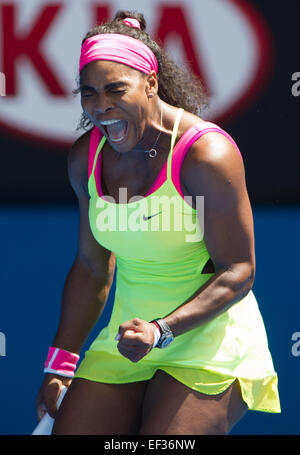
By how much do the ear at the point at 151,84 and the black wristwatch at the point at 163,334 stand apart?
0.62m

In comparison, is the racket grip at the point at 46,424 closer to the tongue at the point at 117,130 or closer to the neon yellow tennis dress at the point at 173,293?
the neon yellow tennis dress at the point at 173,293

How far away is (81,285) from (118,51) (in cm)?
73

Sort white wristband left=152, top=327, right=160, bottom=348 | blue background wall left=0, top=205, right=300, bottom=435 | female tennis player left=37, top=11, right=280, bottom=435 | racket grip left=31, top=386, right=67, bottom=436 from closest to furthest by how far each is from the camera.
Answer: white wristband left=152, top=327, right=160, bottom=348
female tennis player left=37, top=11, right=280, bottom=435
racket grip left=31, top=386, right=67, bottom=436
blue background wall left=0, top=205, right=300, bottom=435

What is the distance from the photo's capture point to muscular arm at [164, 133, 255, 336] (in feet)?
7.36

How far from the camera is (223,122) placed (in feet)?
11.2

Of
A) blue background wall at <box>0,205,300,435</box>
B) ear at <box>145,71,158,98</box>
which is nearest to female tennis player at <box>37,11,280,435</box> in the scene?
ear at <box>145,71,158,98</box>

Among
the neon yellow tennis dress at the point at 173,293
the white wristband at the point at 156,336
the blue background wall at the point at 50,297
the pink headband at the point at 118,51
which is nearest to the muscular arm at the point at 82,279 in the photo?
the neon yellow tennis dress at the point at 173,293

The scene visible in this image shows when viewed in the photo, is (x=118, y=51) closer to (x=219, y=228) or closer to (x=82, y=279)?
(x=219, y=228)

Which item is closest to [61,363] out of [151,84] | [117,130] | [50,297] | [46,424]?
[46,424]

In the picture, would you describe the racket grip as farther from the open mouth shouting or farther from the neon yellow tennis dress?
the open mouth shouting

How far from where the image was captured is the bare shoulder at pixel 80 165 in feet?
8.34

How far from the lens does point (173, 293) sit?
2385mm

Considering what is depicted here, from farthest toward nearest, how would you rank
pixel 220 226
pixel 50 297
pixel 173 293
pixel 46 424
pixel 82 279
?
pixel 50 297 < pixel 82 279 < pixel 46 424 < pixel 173 293 < pixel 220 226
